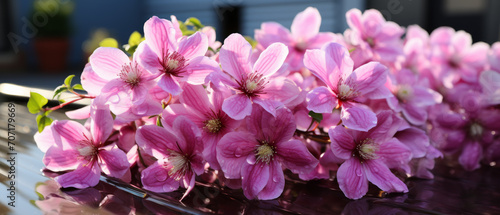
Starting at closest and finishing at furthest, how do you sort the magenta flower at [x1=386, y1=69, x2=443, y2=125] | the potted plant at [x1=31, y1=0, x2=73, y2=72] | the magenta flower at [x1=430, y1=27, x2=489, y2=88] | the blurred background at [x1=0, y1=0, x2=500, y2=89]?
the magenta flower at [x1=386, y1=69, x2=443, y2=125]
the magenta flower at [x1=430, y1=27, x2=489, y2=88]
the blurred background at [x1=0, y1=0, x2=500, y2=89]
the potted plant at [x1=31, y1=0, x2=73, y2=72]

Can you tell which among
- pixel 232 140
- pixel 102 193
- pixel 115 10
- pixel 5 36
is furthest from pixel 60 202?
pixel 115 10

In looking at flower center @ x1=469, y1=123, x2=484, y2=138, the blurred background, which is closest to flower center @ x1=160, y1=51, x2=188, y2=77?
flower center @ x1=469, y1=123, x2=484, y2=138

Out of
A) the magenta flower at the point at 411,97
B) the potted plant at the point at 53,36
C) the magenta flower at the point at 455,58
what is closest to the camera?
the magenta flower at the point at 411,97

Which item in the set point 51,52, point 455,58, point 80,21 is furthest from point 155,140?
point 80,21

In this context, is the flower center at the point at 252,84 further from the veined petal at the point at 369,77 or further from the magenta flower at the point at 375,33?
the magenta flower at the point at 375,33

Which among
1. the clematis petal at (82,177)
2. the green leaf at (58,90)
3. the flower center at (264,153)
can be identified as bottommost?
the clematis petal at (82,177)

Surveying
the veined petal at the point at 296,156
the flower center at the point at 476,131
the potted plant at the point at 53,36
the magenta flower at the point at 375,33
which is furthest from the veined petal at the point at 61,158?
the potted plant at the point at 53,36

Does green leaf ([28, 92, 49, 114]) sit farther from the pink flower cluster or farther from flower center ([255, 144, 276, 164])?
flower center ([255, 144, 276, 164])

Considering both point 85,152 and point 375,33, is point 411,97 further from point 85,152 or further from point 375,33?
point 85,152
